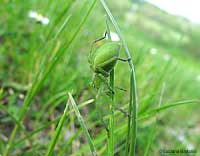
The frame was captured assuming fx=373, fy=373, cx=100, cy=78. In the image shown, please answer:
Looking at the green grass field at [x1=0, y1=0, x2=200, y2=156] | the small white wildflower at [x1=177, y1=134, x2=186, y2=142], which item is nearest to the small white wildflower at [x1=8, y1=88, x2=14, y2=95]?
the green grass field at [x1=0, y1=0, x2=200, y2=156]

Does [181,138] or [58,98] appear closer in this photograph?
[58,98]

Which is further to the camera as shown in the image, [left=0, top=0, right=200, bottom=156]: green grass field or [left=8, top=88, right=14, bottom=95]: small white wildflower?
[left=8, top=88, right=14, bottom=95]: small white wildflower

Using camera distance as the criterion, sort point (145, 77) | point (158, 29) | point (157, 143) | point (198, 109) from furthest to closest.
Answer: point (158, 29) < point (198, 109) < point (145, 77) < point (157, 143)

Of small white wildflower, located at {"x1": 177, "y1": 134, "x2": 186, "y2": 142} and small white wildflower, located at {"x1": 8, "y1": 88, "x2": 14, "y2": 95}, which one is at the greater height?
small white wildflower, located at {"x1": 8, "y1": 88, "x2": 14, "y2": 95}

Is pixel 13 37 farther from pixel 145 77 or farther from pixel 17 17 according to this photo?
pixel 145 77

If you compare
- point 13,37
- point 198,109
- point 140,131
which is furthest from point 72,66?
point 198,109

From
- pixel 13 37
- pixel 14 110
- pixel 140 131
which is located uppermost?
pixel 13 37

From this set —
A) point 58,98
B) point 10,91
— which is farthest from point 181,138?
point 10,91

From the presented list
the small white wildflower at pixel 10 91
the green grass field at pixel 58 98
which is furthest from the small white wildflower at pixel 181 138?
the small white wildflower at pixel 10 91

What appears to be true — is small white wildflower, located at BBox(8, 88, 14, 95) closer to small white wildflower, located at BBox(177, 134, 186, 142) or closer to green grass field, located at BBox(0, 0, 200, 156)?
green grass field, located at BBox(0, 0, 200, 156)

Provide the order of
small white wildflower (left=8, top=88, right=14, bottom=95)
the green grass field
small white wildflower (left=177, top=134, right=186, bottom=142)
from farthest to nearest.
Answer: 1. small white wildflower (left=177, top=134, right=186, bottom=142)
2. small white wildflower (left=8, top=88, right=14, bottom=95)
3. the green grass field

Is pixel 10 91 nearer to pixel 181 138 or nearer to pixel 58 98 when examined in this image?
pixel 58 98
